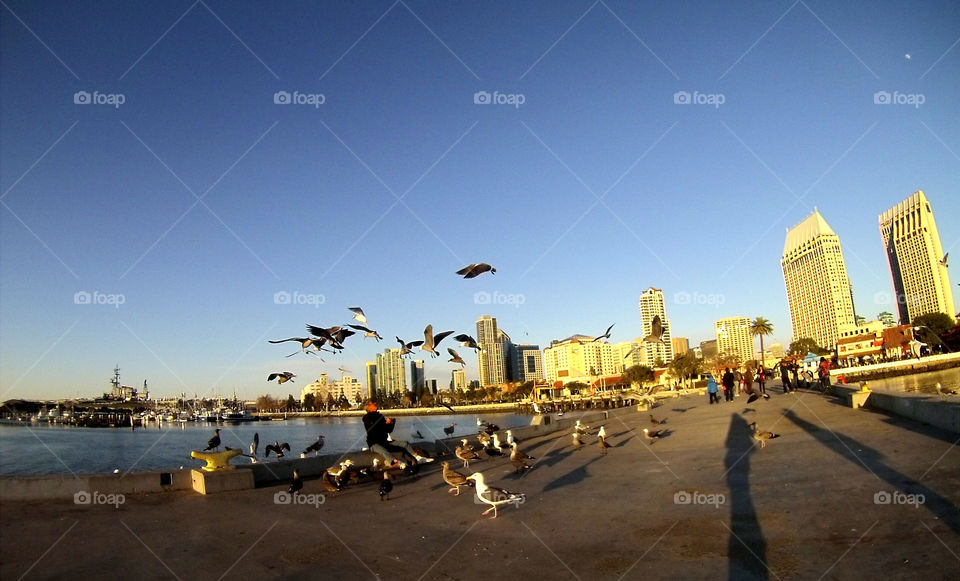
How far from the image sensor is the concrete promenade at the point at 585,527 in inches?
245

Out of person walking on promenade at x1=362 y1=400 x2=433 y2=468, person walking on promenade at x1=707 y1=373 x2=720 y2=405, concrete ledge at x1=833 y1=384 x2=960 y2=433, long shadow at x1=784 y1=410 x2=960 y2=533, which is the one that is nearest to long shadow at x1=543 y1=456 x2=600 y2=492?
person walking on promenade at x1=362 y1=400 x2=433 y2=468

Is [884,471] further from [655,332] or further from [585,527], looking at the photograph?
[655,332]

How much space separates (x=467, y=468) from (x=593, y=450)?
13.2 ft

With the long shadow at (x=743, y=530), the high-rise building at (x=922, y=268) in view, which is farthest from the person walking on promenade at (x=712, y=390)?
the high-rise building at (x=922, y=268)

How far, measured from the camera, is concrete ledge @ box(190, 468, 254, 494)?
1179 centimetres

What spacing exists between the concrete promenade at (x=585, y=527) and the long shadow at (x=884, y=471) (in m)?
0.04

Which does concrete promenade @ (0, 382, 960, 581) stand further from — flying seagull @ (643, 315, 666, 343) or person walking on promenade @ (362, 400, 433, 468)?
flying seagull @ (643, 315, 666, 343)

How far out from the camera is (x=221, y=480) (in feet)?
39.4

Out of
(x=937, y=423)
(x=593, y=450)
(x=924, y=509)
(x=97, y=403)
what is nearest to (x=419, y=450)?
(x=593, y=450)

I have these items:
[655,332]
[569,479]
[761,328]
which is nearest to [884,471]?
[569,479]

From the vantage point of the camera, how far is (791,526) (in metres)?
7.14

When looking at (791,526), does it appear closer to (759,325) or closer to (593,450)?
(593,450)

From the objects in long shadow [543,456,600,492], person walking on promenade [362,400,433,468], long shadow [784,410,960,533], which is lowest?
long shadow [543,456,600,492]

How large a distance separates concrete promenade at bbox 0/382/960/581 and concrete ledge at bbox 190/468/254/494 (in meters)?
0.38
